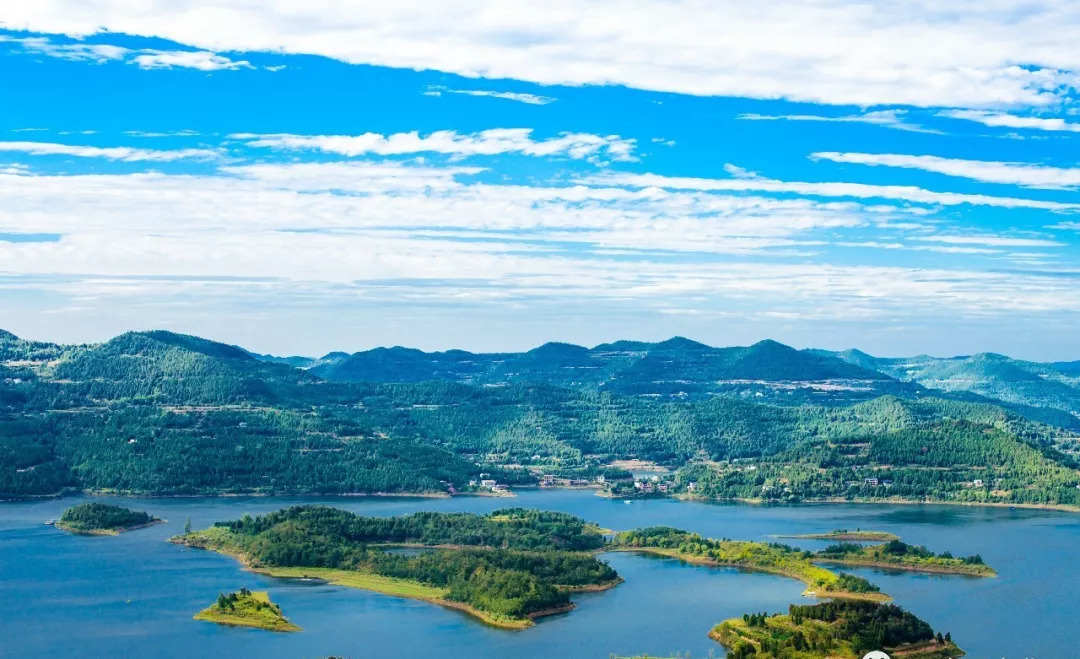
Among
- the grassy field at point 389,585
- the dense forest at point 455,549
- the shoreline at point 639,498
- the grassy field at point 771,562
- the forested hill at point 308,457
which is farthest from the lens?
the forested hill at point 308,457

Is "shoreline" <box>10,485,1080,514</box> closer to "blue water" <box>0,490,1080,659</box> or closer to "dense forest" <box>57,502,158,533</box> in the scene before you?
"blue water" <box>0,490,1080,659</box>

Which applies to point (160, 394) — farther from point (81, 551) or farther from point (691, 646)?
point (691, 646)

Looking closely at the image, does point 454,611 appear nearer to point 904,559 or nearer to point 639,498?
point 904,559

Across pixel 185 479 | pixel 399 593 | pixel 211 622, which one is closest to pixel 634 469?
pixel 185 479

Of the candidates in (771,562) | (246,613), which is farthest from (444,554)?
(771,562)

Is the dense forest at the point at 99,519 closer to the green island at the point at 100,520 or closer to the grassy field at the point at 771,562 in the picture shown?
the green island at the point at 100,520

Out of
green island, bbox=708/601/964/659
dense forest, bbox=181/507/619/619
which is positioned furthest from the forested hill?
green island, bbox=708/601/964/659

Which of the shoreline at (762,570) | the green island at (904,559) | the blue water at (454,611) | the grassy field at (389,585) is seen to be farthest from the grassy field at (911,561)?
the grassy field at (389,585)
